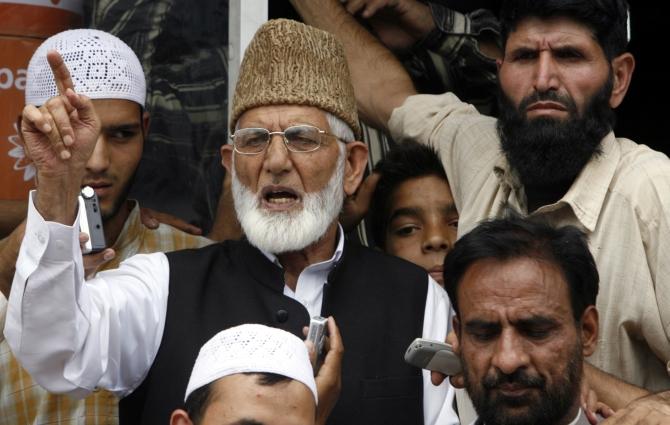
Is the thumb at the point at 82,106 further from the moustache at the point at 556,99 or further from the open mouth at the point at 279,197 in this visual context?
the moustache at the point at 556,99

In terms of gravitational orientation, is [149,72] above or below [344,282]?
Result: above

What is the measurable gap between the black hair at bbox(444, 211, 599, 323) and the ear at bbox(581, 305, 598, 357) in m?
0.02

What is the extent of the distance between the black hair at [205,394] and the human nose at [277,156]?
1157 mm

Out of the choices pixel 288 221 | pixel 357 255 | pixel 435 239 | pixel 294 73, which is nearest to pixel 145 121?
pixel 294 73

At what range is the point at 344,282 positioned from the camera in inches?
177

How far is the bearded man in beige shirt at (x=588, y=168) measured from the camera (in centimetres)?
427

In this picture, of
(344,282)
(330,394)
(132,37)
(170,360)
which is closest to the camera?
(330,394)

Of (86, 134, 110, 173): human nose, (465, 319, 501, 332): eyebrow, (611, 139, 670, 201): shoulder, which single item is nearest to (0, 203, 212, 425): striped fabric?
(86, 134, 110, 173): human nose

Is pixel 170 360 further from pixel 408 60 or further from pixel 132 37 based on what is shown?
pixel 408 60

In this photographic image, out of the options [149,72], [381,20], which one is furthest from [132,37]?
[381,20]

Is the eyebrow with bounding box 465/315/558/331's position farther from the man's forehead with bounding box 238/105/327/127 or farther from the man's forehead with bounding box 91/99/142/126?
the man's forehead with bounding box 91/99/142/126

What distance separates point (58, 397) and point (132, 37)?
4.93 ft

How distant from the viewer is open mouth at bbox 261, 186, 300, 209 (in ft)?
14.8

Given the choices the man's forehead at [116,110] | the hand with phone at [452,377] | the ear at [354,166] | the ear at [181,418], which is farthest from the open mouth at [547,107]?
the ear at [181,418]
